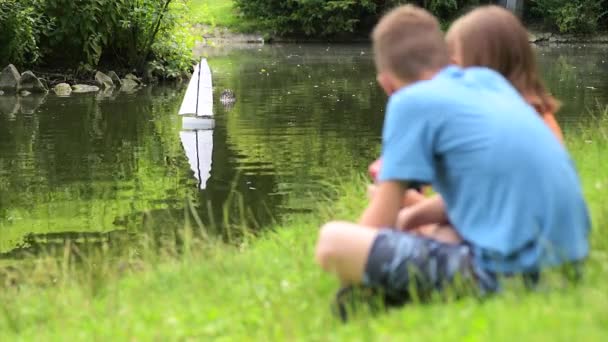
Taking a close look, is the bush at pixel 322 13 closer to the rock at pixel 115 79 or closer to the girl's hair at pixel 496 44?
the rock at pixel 115 79

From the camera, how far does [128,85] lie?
2472 centimetres

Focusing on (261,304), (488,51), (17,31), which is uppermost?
(488,51)

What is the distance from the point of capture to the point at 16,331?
4711 millimetres

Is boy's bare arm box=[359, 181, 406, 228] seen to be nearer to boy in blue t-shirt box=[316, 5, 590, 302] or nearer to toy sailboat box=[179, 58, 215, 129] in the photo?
boy in blue t-shirt box=[316, 5, 590, 302]

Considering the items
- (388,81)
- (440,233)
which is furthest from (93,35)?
(440,233)

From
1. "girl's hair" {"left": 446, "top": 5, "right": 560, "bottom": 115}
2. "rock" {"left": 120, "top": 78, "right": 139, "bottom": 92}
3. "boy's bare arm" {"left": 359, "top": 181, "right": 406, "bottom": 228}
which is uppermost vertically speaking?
"girl's hair" {"left": 446, "top": 5, "right": 560, "bottom": 115}

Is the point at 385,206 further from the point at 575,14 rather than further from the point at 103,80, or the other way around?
the point at 575,14

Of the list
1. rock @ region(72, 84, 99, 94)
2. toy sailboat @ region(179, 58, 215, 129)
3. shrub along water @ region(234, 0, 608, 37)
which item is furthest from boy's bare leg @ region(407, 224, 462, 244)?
shrub along water @ region(234, 0, 608, 37)

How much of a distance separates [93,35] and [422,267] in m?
22.9

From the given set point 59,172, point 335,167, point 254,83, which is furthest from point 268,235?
point 254,83

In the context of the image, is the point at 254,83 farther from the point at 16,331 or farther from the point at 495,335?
the point at 495,335

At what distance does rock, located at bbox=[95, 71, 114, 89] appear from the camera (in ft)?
79.4

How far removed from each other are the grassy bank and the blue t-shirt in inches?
7.4

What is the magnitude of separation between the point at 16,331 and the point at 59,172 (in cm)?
712
